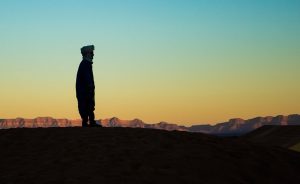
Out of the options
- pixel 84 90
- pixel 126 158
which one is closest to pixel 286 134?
pixel 84 90

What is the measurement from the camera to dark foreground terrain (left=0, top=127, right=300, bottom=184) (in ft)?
39.0

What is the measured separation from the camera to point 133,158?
13031 mm

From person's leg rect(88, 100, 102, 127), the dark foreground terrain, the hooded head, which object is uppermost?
the hooded head

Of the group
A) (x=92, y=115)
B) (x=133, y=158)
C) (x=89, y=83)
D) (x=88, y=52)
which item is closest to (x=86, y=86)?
(x=89, y=83)

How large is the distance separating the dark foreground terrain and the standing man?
1684mm

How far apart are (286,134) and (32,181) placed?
1373 inches

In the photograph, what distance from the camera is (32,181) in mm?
11453

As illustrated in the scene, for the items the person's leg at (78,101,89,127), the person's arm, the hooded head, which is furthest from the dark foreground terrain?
the hooded head

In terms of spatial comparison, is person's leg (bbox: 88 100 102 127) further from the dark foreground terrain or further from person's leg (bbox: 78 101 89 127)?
the dark foreground terrain

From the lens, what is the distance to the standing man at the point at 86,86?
1775 cm

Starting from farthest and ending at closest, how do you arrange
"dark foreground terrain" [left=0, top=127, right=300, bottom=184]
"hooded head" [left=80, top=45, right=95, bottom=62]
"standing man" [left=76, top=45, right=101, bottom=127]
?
"standing man" [left=76, top=45, right=101, bottom=127] → "hooded head" [left=80, top=45, right=95, bottom=62] → "dark foreground terrain" [left=0, top=127, right=300, bottom=184]

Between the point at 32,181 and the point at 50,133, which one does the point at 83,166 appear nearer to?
the point at 32,181

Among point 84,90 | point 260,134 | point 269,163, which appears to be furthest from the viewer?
point 260,134

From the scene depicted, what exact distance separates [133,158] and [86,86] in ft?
17.9
